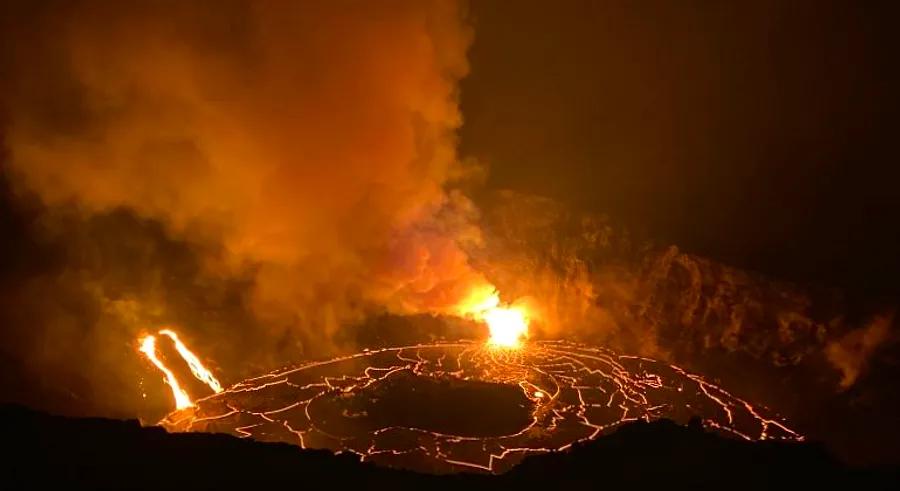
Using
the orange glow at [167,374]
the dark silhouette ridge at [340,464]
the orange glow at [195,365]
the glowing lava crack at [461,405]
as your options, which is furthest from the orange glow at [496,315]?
the dark silhouette ridge at [340,464]

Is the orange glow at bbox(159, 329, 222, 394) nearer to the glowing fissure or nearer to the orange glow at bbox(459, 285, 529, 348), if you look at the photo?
the glowing fissure

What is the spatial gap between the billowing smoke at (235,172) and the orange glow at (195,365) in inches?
16.7

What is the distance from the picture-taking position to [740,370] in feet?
34.7

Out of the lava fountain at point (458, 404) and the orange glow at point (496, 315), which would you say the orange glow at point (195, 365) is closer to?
the lava fountain at point (458, 404)

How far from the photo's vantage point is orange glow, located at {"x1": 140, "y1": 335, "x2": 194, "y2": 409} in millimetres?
9938

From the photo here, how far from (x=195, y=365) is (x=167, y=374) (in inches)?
19.4

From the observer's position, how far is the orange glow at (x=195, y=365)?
10594 millimetres

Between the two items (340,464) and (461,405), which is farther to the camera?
(461,405)

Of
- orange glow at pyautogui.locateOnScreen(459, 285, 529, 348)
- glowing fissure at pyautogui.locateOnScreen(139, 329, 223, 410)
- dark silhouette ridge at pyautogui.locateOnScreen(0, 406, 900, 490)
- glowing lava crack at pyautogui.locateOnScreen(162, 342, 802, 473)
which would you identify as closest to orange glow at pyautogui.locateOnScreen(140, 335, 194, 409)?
glowing fissure at pyautogui.locateOnScreen(139, 329, 223, 410)

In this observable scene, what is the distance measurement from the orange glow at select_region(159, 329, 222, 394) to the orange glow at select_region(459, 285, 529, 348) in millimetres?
4969

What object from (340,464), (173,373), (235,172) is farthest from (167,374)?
(340,464)

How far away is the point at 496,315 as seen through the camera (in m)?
13.4

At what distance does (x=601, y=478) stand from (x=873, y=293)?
7529 mm

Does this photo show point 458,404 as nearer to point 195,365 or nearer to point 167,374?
point 195,365
